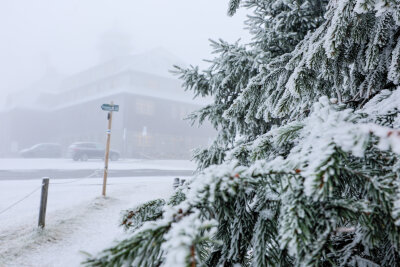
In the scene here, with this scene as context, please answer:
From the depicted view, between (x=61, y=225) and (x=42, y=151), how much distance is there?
25.3m

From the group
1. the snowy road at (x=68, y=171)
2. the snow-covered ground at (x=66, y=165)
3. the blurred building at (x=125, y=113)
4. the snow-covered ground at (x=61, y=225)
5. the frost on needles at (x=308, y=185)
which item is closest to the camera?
the frost on needles at (x=308, y=185)

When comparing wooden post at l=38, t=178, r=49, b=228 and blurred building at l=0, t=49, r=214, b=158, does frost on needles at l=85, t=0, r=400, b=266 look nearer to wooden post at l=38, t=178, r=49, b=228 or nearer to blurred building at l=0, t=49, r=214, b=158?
wooden post at l=38, t=178, r=49, b=228

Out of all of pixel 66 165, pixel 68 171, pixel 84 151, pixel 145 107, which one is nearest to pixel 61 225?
pixel 68 171

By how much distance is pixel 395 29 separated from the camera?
1.55 metres

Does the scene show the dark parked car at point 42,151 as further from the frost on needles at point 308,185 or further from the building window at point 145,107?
the frost on needles at point 308,185

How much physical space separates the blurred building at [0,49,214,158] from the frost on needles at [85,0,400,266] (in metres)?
26.4

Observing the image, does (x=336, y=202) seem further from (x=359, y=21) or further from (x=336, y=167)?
(x=359, y=21)

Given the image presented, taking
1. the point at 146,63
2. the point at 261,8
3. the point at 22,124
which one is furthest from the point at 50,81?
the point at 261,8

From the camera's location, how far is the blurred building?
30952 mm

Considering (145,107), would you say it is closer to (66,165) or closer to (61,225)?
(66,165)

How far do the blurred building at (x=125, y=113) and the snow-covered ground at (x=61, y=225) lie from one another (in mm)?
20410

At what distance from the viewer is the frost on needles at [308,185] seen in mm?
654

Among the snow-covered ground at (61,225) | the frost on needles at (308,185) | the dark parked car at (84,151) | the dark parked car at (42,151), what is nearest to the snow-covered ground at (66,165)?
the dark parked car at (84,151)

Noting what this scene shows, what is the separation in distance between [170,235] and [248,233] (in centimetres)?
65
